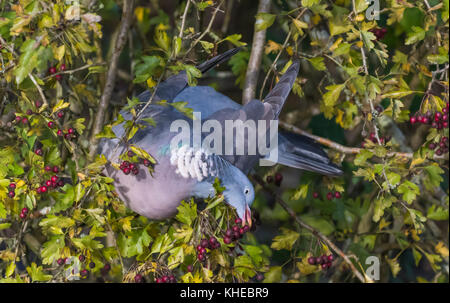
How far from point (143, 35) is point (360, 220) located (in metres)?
1.98

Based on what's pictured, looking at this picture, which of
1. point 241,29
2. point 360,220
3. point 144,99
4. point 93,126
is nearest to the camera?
point 144,99

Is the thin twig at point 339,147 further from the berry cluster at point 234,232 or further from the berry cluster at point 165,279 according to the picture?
the berry cluster at point 165,279

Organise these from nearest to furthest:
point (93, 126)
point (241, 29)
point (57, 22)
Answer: point (57, 22) → point (93, 126) → point (241, 29)

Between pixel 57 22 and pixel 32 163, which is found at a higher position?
pixel 57 22

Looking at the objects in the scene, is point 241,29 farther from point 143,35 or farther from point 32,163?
point 32,163

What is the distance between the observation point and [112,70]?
2.82 meters

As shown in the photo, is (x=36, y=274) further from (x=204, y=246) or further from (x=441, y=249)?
(x=441, y=249)

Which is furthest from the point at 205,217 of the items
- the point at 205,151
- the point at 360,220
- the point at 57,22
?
the point at 360,220

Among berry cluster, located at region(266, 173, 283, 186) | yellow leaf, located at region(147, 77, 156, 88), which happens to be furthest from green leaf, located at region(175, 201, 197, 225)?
berry cluster, located at region(266, 173, 283, 186)

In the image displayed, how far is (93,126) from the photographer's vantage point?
2.92 m

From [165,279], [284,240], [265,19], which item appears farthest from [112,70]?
[284,240]

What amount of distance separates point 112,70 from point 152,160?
2.55 feet

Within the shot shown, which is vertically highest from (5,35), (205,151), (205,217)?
(5,35)

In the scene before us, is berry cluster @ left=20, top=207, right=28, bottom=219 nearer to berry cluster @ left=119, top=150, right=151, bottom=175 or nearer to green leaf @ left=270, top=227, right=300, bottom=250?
berry cluster @ left=119, top=150, right=151, bottom=175
